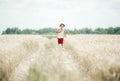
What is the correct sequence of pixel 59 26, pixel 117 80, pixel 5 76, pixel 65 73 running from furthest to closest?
pixel 59 26, pixel 5 76, pixel 65 73, pixel 117 80

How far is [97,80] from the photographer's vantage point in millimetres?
6441

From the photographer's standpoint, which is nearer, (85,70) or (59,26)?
(85,70)

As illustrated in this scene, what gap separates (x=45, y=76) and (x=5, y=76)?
1.68m

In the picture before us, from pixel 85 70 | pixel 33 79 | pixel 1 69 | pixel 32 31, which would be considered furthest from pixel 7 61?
pixel 32 31

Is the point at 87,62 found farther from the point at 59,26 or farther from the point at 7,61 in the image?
the point at 59,26

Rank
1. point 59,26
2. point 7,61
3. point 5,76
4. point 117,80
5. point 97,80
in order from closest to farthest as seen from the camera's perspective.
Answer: point 117,80, point 97,80, point 5,76, point 7,61, point 59,26

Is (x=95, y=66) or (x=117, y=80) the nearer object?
(x=117, y=80)

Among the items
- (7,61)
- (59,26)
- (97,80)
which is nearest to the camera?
(97,80)

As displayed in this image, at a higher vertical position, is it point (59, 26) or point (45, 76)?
point (59, 26)

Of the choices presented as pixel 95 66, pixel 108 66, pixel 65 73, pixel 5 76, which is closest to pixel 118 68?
pixel 108 66

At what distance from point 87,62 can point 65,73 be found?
47.0 inches

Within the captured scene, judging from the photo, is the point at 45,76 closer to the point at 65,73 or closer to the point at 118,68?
the point at 65,73

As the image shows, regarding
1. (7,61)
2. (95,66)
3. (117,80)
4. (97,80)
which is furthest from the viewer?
(7,61)

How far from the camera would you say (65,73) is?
739 cm
